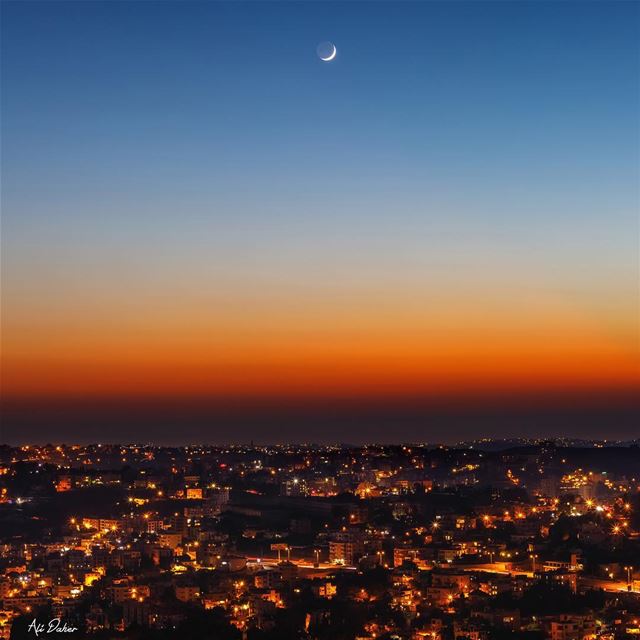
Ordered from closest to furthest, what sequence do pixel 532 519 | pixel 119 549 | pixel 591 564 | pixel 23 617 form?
pixel 23 617 → pixel 591 564 → pixel 119 549 → pixel 532 519

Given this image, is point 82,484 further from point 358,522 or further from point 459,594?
point 459,594

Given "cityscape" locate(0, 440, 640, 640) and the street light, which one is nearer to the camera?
"cityscape" locate(0, 440, 640, 640)

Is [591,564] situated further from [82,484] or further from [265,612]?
[82,484]

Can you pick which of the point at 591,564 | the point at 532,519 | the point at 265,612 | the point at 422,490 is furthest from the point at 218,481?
the point at 265,612

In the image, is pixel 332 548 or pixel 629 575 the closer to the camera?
pixel 629 575

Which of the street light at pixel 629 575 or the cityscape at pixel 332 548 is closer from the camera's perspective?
the cityscape at pixel 332 548

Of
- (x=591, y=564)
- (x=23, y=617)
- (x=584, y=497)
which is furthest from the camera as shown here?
(x=584, y=497)

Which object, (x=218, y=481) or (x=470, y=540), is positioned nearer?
(x=470, y=540)
